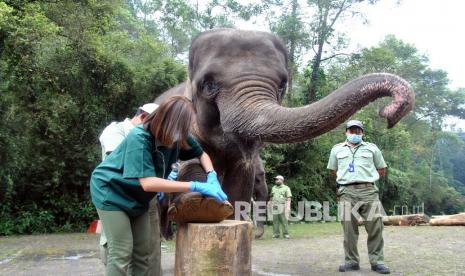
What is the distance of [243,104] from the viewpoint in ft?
15.8

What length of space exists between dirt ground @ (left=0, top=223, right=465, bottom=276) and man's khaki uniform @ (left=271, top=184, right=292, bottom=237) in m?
2.21

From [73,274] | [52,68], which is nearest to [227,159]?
[73,274]

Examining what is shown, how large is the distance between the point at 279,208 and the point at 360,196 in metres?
7.14

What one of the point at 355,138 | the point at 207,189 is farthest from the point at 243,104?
the point at 355,138

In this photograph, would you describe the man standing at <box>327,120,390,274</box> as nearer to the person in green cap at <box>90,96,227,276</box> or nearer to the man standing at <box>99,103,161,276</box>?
the man standing at <box>99,103,161,276</box>

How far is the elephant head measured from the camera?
3.46m

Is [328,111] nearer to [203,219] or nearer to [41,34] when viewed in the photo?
[203,219]

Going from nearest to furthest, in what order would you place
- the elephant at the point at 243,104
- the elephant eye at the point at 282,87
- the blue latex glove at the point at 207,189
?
the blue latex glove at the point at 207,189 → the elephant at the point at 243,104 → the elephant eye at the point at 282,87

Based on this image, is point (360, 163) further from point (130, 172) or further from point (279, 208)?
point (279, 208)

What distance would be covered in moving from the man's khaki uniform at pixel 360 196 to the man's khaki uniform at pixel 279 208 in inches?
265

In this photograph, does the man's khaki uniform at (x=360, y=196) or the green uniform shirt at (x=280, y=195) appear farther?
the green uniform shirt at (x=280, y=195)

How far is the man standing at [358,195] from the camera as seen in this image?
22.4 feet

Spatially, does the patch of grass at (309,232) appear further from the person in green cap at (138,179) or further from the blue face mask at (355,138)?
the person in green cap at (138,179)

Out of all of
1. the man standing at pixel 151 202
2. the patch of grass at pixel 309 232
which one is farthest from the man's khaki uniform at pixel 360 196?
the patch of grass at pixel 309 232
